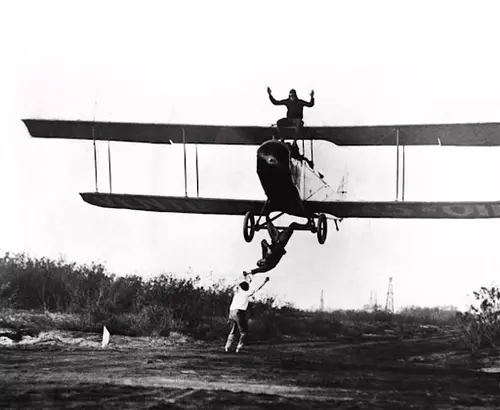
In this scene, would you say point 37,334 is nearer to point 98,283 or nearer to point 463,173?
point 98,283

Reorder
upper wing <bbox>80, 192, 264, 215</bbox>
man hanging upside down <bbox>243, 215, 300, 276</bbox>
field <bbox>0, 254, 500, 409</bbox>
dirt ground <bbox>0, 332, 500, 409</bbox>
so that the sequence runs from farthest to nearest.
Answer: upper wing <bbox>80, 192, 264, 215</bbox> < man hanging upside down <bbox>243, 215, 300, 276</bbox> < field <bbox>0, 254, 500, 409</bbox> < dirt ground <bbox>0, 332, 500, 409</bbox>

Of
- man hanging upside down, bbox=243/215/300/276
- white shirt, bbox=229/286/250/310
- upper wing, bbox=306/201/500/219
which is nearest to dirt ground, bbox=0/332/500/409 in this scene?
white shirt, bbox=229/286/250/310

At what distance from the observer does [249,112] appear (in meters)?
16.4

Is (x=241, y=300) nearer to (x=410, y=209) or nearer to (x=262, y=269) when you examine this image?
(x=262, y=269)

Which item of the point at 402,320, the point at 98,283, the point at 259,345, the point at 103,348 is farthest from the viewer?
the point at 402,320

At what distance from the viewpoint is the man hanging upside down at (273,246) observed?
13904 mm

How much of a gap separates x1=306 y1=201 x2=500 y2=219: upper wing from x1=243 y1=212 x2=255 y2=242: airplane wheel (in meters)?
1.32

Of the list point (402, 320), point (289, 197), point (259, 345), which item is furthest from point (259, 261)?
point (402, 320)


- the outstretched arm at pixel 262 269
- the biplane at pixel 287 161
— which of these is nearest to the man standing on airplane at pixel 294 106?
the biplane at pixel 287 161

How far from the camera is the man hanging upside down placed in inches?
547

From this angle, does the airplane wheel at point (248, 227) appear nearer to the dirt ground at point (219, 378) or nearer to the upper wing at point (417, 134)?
the upper wing at point (417, 134)

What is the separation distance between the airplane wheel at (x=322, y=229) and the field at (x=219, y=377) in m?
2.49

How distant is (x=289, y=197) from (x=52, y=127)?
561 cm

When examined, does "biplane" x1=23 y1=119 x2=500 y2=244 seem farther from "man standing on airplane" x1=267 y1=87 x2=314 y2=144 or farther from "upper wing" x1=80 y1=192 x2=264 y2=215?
"man standing on airplane" x1=267 y1=87 x2=314 y2=144
